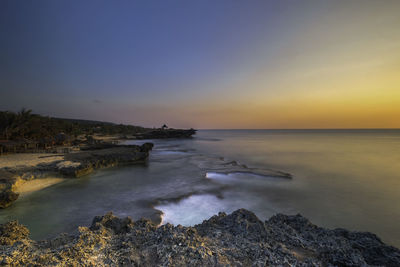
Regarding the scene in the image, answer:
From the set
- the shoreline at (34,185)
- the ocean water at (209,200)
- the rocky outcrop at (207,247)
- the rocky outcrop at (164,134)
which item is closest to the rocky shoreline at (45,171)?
the shoreline at (34,185)

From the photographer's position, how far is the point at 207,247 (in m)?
2.85

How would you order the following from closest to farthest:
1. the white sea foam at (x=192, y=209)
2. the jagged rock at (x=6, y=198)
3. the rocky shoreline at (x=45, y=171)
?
the white sea foam at (x=192, y=209)
the jagged rock at (x=6, y=198)
the rocky shoreline at (x=45, y=171)

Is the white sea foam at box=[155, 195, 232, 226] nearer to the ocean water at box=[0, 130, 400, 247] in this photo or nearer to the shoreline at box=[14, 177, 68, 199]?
the ocean water at box=[0, 130, 400, 247]

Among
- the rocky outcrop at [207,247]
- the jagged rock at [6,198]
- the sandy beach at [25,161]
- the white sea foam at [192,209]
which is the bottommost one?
the white sea foam at [192,209]

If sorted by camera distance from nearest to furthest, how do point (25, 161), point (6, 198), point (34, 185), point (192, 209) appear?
1. point (6, 198)
2. point (192, 209)
3. point (34, 185)
4. point (25, 161)

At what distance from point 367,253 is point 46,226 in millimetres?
8789

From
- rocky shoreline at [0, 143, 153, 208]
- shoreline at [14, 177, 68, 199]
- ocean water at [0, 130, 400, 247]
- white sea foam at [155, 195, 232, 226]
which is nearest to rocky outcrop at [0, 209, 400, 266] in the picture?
white sea foam at [155, 195, 232, 226]

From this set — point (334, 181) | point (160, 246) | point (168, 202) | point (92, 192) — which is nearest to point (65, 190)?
point (92, 192)

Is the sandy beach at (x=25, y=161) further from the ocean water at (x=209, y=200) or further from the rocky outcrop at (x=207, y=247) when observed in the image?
the rocky outcrop at (x=207, y=247)

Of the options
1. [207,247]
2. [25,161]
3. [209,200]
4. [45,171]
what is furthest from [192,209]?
[25,161]

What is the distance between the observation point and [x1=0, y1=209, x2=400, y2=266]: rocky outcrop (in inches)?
101

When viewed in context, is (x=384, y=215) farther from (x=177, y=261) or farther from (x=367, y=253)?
(x=177, y=261)

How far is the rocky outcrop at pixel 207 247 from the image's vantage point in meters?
2.56

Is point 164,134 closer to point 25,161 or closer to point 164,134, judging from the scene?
point 164,134
